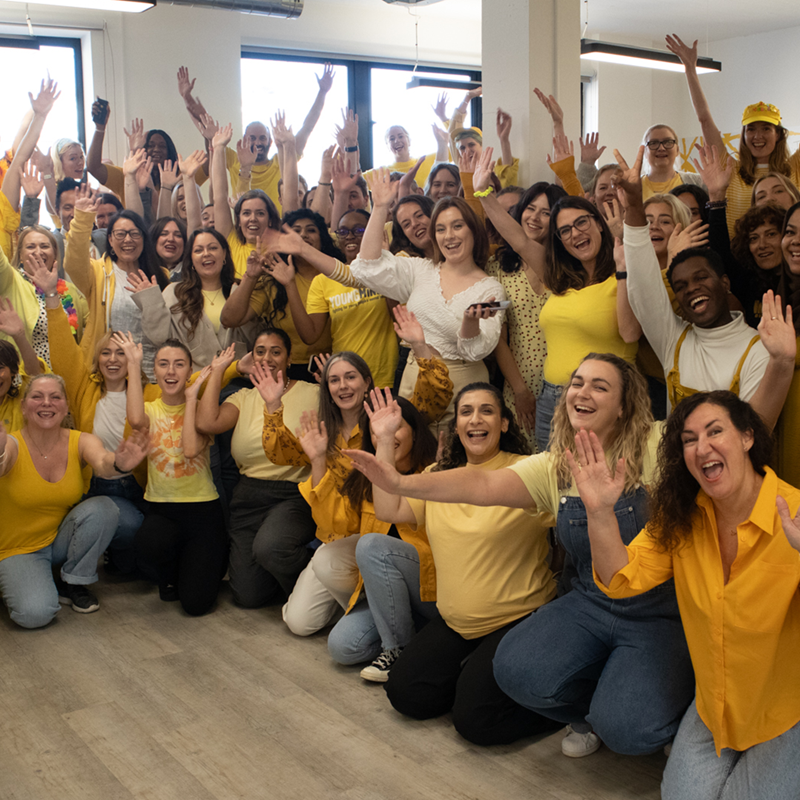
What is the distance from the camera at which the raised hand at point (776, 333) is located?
232cm

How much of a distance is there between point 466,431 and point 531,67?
2421mm

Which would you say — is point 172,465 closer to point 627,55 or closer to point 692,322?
point 692,322

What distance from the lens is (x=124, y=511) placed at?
3.81m

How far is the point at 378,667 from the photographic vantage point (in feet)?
9.48

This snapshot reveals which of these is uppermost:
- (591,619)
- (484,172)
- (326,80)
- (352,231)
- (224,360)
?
(326,80)

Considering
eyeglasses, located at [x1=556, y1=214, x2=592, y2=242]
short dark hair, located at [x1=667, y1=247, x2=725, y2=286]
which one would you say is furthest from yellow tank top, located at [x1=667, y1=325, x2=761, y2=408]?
eyeglasses, located at [x1=556, y1=214, x2=592, y2=242]

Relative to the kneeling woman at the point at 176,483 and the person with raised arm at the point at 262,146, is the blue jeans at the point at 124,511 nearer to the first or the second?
the kneeling woman at the point at 176,483

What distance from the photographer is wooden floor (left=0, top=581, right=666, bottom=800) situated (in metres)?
2.27

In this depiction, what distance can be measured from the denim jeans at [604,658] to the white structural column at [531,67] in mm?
2543

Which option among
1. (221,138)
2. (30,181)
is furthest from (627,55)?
(30,181)

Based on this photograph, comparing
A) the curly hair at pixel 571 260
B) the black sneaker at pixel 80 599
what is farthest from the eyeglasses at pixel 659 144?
the black sneaker at pixel 80 599

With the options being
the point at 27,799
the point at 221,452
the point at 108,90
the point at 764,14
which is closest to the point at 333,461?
the point at 221,452

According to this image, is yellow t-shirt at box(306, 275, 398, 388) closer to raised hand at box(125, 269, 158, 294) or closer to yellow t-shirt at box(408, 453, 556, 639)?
raised hand at box(125, 269, 158, 294)

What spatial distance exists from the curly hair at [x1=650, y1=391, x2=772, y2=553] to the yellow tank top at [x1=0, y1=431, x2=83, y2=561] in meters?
2.46
